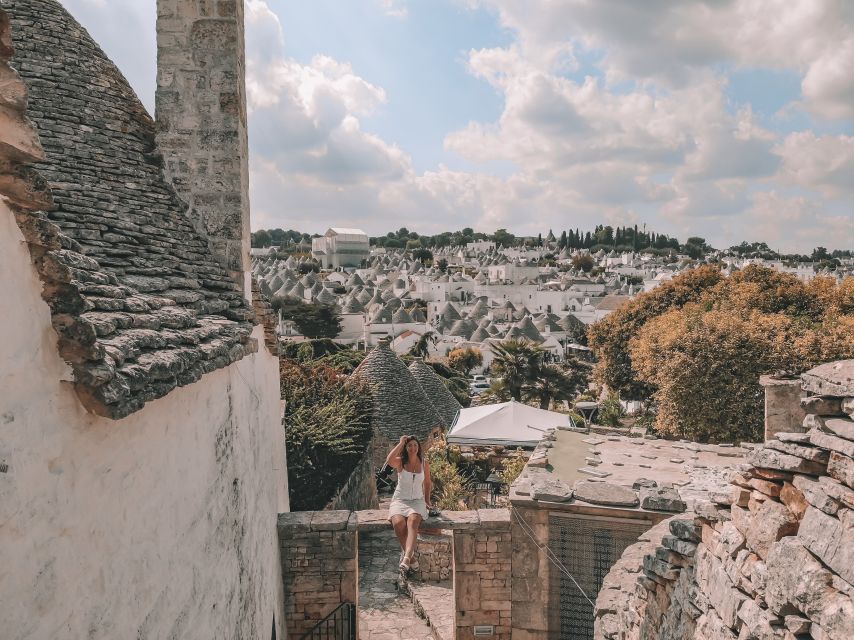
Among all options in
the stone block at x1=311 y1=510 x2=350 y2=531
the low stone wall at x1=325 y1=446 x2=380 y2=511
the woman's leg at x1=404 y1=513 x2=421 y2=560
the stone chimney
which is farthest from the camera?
the low stone wall at x1=325 y1=446 x2=380 y2=511

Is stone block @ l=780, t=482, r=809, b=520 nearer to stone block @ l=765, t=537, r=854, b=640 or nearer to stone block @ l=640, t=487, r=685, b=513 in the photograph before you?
stone block @ l=765, t=537, r=854, b=640

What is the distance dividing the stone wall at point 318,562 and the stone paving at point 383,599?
0.94 m

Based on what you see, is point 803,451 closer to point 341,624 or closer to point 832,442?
point 832,442

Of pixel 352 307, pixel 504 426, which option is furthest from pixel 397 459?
pixel 352 307

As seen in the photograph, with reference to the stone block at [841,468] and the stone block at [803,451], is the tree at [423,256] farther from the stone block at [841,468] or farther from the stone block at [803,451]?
the stone block at [841,468]

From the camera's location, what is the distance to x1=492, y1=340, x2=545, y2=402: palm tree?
29.6 metres

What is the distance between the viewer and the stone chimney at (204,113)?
647 centimetres

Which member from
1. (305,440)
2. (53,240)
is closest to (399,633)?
(305,440)

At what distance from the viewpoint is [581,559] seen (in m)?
7.46

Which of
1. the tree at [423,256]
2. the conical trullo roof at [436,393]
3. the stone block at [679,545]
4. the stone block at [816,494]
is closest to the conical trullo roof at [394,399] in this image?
the conical trullo roof at [436,393]

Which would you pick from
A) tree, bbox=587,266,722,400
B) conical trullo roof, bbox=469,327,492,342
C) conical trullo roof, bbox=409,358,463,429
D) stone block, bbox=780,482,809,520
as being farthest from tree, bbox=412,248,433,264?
stone block, bbox=780,482,809,520

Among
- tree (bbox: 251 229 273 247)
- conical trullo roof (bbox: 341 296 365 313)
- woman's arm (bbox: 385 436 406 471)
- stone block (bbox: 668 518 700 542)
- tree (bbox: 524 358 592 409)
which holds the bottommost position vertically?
Result: tree (bbox: 524 358 592 409)

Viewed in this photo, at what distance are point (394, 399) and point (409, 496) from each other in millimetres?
10633

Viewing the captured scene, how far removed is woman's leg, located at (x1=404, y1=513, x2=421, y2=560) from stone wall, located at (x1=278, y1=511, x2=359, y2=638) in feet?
2.43
